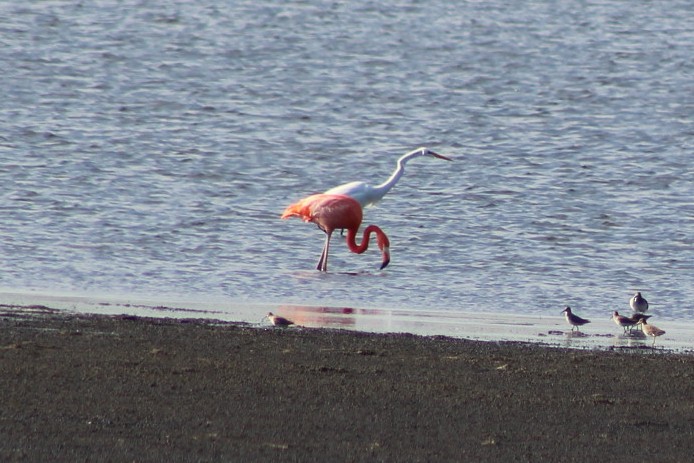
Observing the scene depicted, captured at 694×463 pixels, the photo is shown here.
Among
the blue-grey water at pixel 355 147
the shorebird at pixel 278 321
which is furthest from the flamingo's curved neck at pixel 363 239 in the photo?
the shorebird at pixel 278 321

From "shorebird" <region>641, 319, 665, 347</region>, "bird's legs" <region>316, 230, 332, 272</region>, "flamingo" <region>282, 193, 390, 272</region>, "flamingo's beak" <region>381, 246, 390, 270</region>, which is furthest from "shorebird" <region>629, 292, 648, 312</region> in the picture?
"flamingo" <region>282, 193, 390, 272</region>

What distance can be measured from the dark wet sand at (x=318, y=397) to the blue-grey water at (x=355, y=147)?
10.4ft

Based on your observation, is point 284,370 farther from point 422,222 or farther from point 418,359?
point 422,222

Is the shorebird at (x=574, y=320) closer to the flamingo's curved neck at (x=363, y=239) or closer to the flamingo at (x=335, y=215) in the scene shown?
the flamingo's curved neck at (x=363, y=239)

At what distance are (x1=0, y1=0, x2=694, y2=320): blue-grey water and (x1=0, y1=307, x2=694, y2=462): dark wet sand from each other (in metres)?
3.17

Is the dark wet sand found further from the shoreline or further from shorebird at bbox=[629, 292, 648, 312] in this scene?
shorebird at bbox=[629, 292, 648, 312]

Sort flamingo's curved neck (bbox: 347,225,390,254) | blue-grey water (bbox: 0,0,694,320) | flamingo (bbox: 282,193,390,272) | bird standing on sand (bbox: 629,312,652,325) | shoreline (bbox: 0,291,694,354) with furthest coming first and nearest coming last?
flamingo (bbox: 282,193,390,272)
flamingo's curved neck (bbox: 347,225,390,254)
blue-grey water (bbox: 0,0,694,320)
bird standing on sand (bbox: 629,312,652,325)
shoreline (bbox: 0,291,694,354)

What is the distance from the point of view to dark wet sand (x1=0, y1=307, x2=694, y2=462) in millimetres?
6980

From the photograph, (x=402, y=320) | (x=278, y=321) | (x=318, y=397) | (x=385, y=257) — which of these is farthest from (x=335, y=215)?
(x=318, y=397)

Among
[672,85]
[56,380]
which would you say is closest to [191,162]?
[672,85]

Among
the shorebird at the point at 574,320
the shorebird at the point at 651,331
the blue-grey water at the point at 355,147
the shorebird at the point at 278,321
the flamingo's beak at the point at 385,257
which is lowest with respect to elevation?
the blue-grey water at the point at 355,147

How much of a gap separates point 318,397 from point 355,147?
16.5 metres

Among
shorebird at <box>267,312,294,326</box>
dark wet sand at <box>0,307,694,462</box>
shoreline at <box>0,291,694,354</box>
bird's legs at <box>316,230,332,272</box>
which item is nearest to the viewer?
dark wet sand at <box>0,307,694,462</box>

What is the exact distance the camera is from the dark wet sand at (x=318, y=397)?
698cm
